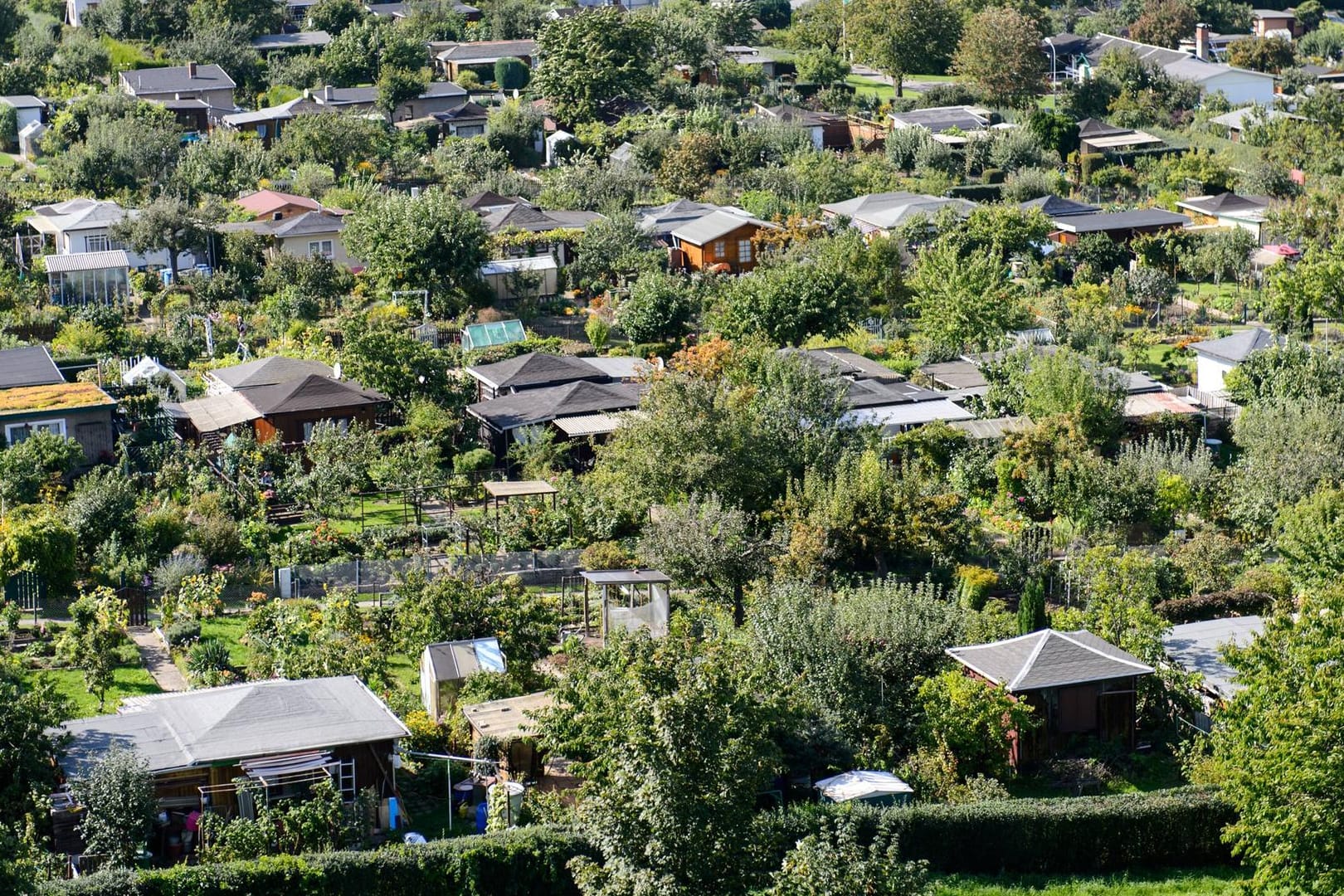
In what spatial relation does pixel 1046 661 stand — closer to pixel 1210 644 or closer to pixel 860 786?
pixel 1210 644

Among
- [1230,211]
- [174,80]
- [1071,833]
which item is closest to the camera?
[1071,833]

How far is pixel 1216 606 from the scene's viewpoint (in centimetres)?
2589

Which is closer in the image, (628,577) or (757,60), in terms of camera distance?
(628,577)

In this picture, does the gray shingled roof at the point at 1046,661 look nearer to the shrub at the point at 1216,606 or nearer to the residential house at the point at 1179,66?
the shrub at the point at 1216,606

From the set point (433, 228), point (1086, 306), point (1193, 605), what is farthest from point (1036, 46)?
point (1193, 605)

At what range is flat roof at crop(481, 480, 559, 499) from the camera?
97.8ft

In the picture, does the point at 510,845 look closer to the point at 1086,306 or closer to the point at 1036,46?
the point at 1086,306

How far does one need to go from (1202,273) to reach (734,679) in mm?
34620

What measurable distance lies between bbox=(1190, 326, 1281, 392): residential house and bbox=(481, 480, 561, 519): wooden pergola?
14882mm

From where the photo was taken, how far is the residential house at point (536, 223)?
4716cm

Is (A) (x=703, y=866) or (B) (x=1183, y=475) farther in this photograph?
(B) (x=1183, y=475)

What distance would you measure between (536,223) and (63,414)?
18873 mm

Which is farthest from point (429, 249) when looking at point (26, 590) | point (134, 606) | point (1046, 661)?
point (1046, 661)

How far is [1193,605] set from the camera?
25.8 meters
